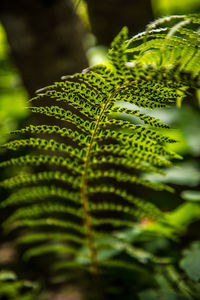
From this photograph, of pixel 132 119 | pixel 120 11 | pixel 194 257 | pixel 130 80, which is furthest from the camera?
pixel 120 11

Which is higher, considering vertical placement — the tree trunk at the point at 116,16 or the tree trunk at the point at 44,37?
the tree trunk at the point at 116,16

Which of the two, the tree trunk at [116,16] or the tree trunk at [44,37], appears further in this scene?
the tree trunk at [116,16]

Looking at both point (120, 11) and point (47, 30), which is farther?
point (120, 11)

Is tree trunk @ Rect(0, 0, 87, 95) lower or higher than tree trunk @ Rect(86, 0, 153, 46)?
lower

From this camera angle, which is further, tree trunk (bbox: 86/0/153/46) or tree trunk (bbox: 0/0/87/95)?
tree trunk (bbox: 86/0/153/46)

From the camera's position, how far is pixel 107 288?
1.18 m

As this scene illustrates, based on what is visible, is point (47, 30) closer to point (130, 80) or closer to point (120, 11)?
point (120, 11)

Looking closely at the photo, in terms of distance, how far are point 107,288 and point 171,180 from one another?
2.30 ft

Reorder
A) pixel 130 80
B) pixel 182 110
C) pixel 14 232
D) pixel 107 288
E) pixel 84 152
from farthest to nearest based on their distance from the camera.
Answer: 1. pixel 14 232
2. pixel 182 110
3. pixel 107 288
4. pixel 84 152
5. pixel 130 80

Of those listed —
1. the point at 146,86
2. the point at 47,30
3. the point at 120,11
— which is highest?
the point at 120,11

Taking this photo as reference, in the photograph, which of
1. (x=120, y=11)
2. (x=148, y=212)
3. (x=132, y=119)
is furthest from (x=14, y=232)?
(x=120, y=11)

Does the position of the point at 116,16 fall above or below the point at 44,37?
above

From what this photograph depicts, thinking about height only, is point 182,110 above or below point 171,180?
above

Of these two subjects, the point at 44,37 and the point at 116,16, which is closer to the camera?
the point at 44,37
